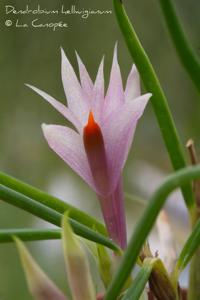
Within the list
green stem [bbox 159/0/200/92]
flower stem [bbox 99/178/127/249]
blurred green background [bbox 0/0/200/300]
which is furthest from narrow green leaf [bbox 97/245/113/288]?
blurred green background [bbox 0/0/200/300]

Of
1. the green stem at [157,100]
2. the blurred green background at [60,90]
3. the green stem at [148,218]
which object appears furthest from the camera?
the blurred green background at [60,90]

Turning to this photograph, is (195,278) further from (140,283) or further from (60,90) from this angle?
(60,90)

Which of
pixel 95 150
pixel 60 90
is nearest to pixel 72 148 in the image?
pixel 95 150

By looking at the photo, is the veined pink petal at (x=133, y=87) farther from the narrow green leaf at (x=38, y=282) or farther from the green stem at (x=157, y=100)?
the narrow green leaf at (x=38, y=282)

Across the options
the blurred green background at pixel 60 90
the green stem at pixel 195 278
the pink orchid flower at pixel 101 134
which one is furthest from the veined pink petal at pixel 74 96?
the blurred green background at pixel 60 90

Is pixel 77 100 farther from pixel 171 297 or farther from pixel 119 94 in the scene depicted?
pixel 171 297

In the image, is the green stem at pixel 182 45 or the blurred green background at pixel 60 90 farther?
the blurred green background at pixel 60 90

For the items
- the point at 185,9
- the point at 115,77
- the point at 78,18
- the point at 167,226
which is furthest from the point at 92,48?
the point at 115,77
